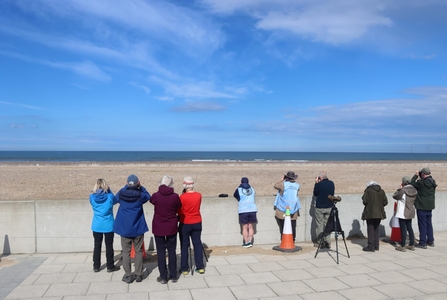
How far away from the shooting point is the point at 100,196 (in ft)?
20.6

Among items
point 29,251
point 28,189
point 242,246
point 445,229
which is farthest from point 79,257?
point 28,189

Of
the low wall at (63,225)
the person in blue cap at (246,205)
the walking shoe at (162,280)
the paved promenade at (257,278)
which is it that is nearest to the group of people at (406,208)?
the paved promenade at (257,278)

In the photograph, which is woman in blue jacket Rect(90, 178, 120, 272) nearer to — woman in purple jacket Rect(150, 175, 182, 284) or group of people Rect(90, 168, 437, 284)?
group of people Rect(90, 168, 437, 284)

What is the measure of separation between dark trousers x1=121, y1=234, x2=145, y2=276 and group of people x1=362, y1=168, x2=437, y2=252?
14.9 ft

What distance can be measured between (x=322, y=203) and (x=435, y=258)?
226 centimetres

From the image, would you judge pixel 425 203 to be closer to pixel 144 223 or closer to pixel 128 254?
pixel 144 223

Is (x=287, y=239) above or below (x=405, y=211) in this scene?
below

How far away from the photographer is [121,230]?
6.00m

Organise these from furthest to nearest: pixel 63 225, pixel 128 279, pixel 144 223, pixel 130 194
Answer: pixel 63 225
pixel 144 223
pixel 130 194
pixel 128 279

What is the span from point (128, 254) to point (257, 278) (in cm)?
205

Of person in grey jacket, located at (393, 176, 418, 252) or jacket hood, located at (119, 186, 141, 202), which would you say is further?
person in grey jacket, located at (393, 176, 418, 252)

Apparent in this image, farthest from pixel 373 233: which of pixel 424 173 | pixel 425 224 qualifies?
pixel 424 173

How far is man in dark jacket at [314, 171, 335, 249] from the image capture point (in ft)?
25.8

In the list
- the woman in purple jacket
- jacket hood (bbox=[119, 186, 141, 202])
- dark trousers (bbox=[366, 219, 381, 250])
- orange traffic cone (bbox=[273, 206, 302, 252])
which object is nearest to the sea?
orange traffic cone (bbox=[273, 206, 302, 252])
